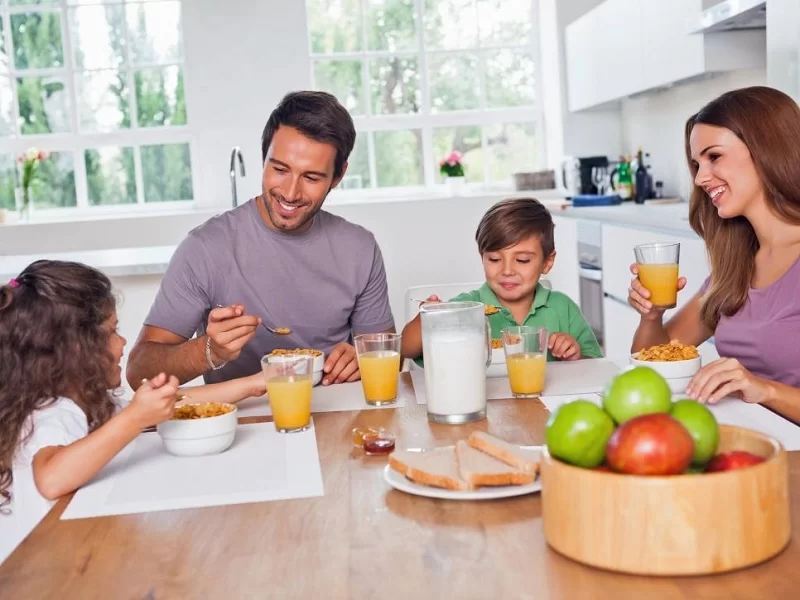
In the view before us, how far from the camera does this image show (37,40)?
6.28 meters

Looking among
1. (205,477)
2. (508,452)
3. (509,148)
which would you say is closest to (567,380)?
(508,452)

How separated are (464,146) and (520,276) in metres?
4.15

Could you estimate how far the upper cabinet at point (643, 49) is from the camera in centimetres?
397

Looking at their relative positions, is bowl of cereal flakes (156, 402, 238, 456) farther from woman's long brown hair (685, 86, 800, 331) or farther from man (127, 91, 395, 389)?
woman's long brown hair (685, 86, 800, 331)

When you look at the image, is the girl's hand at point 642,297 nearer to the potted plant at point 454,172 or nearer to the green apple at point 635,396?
the green apple at point 635,396

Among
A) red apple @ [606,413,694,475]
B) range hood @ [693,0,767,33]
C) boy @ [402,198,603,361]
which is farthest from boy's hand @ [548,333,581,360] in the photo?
range hood @ [693,0,767,33]

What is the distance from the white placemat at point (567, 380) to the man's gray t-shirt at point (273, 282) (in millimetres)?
488

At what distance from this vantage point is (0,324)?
166 cm

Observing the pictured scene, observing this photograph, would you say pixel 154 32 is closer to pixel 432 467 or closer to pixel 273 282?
pixel 273 282

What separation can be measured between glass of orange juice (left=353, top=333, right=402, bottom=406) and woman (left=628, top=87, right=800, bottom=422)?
588 millimetres

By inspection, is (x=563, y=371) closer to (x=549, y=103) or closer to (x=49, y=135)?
(x=549, y=103)

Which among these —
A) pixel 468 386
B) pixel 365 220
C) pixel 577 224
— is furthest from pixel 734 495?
pixel 365 220

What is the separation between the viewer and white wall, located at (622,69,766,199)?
193 inches

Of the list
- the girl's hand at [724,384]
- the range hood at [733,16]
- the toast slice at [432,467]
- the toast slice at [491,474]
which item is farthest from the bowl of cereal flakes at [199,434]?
the range hood at [733,16]
